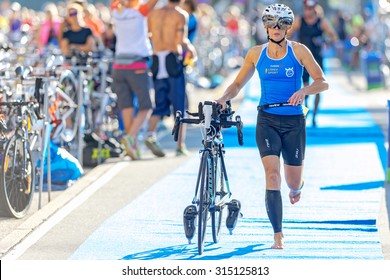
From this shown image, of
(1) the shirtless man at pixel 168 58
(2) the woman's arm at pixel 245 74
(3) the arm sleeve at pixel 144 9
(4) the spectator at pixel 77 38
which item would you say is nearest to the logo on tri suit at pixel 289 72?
(2) the woman's arm at pixel 245 74

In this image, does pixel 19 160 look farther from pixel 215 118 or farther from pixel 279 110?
pixel 279 110

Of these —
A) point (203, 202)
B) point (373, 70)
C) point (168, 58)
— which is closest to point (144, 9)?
point (168, 58)

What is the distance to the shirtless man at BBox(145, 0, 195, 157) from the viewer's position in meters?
16.3

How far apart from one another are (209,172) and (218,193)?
357 millimetres

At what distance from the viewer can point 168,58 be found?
16.3 m

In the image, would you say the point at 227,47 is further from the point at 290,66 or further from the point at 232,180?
the point at 290,66

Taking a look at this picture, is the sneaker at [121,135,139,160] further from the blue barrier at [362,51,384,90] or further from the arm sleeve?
the blue barrier at [362,51,384,90]

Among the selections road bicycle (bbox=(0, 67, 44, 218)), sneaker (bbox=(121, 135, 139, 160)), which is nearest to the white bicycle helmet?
road bicycle (bbox=(0, 67, 44, 218))

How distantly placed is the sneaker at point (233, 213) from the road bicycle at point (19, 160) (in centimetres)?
201

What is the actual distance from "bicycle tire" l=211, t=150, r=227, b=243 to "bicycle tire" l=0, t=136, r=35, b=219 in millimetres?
2008

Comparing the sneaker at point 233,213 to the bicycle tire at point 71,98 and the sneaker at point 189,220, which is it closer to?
the sneaker at point 189,220

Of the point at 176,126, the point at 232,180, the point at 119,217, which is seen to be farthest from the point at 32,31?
the point at 176,126

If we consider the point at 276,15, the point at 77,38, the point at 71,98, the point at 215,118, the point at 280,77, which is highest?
the point at 276,15

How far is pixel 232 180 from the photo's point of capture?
46.6ft
